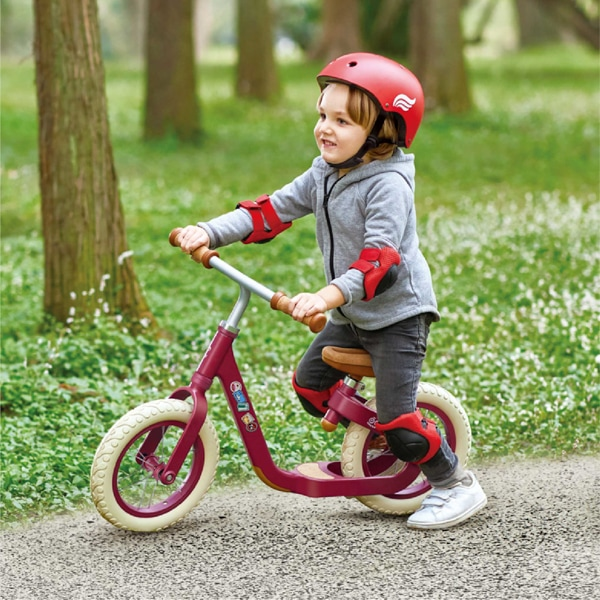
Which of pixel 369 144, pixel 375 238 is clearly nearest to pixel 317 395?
pixel 375 238

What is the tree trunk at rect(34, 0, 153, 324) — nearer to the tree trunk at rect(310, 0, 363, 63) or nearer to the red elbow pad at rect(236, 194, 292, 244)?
the red elbow pad at rect(236, 194, 292, 244)

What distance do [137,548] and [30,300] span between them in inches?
158

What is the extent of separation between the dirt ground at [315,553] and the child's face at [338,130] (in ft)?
5.11

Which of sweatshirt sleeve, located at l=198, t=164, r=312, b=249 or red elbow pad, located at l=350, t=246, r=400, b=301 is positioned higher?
sweatshirt sleeve, located at l=198, t=164, r=312, b=249

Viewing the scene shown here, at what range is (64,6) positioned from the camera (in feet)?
22.9

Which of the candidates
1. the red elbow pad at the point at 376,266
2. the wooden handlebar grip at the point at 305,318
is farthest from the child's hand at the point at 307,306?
the red elbow pad at the point at 376,266

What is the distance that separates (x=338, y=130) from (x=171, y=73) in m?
12.0

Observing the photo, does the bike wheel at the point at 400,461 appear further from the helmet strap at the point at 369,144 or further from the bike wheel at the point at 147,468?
the helmet strap at the point at 369,144

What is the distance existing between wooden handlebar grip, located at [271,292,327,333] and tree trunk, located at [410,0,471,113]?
1566 cm

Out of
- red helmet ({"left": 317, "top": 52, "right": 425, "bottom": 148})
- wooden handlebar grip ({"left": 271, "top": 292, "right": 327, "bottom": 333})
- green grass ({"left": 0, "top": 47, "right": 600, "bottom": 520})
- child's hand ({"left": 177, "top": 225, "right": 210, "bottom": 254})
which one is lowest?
green grass ({"left": 0, "top": 47, "right": 600, "bottom": 520})

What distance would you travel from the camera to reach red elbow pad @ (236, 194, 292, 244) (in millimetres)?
4473

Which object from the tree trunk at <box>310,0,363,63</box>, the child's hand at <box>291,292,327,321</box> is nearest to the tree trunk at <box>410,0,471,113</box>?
the tree trunk at <box>310,0,363,63</box>

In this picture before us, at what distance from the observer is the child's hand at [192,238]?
428 cm

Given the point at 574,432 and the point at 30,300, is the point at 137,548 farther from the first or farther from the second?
the point at 30,300
